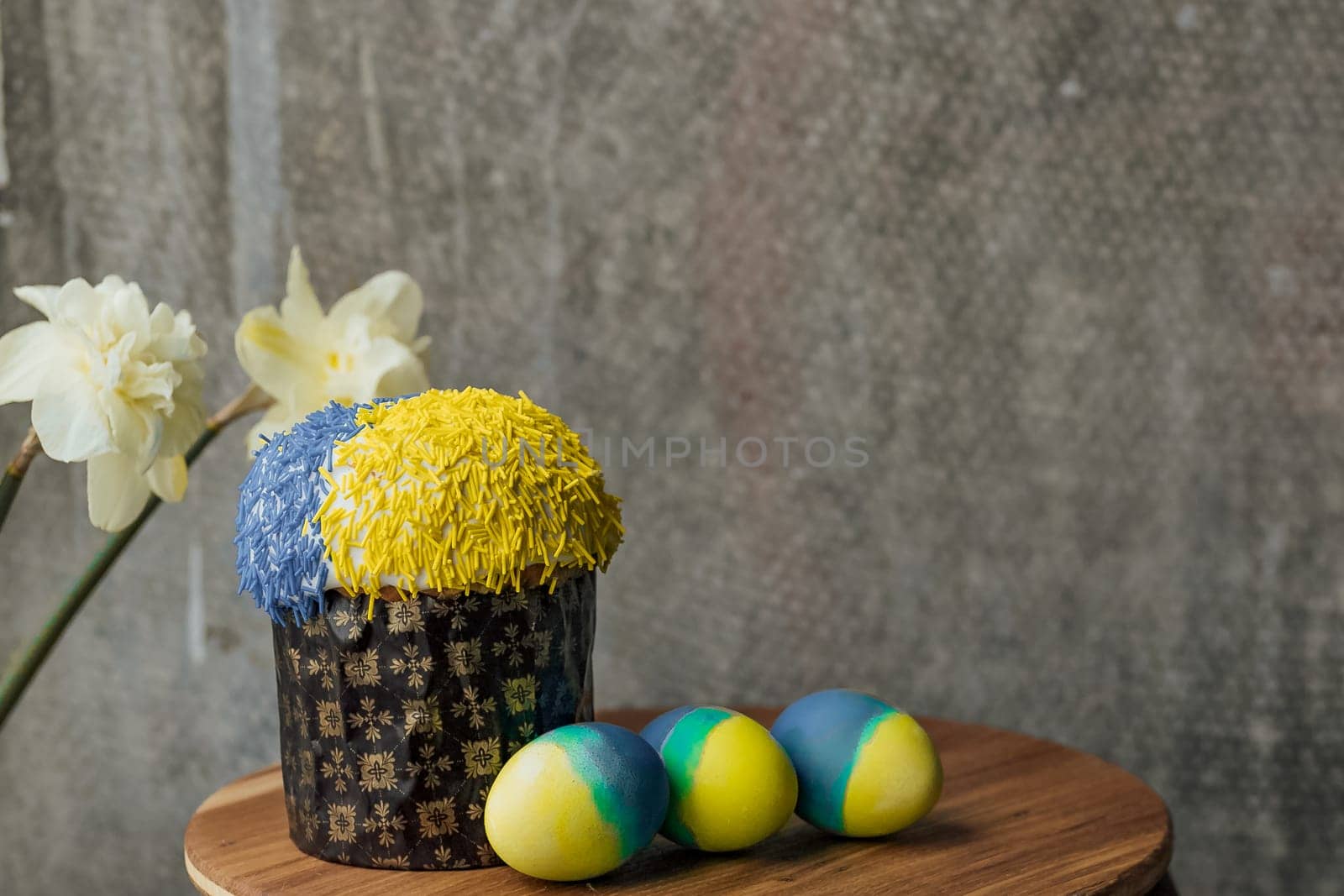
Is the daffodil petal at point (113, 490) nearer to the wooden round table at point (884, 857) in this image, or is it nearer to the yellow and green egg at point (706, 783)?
the wooden round table at point (884, 857)

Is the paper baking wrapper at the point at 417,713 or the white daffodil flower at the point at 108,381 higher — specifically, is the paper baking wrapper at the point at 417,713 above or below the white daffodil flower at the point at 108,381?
below

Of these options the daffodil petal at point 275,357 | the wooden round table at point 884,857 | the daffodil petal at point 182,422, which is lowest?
the wooden round table at point 884,857

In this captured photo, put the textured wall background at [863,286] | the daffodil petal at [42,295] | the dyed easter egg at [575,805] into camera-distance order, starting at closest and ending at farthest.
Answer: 1. the dyed easter egg at [575,805]
2. the daffodil petal at [42,295]
3. the textured wall background at [863,286]

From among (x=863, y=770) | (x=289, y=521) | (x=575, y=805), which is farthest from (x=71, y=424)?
(x=863, y=770)

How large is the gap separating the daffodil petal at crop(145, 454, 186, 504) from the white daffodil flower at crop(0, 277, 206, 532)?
18mm

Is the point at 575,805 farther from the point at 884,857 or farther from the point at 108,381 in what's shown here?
the point at 108,381

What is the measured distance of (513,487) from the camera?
2.34 feet

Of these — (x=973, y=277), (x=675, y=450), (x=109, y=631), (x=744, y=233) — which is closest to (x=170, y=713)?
(x=109, y=631)

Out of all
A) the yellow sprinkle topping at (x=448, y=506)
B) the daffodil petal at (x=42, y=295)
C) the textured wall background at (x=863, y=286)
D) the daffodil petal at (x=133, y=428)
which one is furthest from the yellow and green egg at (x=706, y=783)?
the textured wall background at (x=863, y=286)

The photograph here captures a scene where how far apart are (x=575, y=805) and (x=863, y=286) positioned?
81 cm

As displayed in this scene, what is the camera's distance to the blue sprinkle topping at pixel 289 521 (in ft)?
2.31

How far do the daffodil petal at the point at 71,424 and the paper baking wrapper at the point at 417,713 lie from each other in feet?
0.52

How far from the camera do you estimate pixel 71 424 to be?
730 mm

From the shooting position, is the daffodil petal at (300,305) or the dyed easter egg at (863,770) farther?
the daffodil petal at (300,305)
